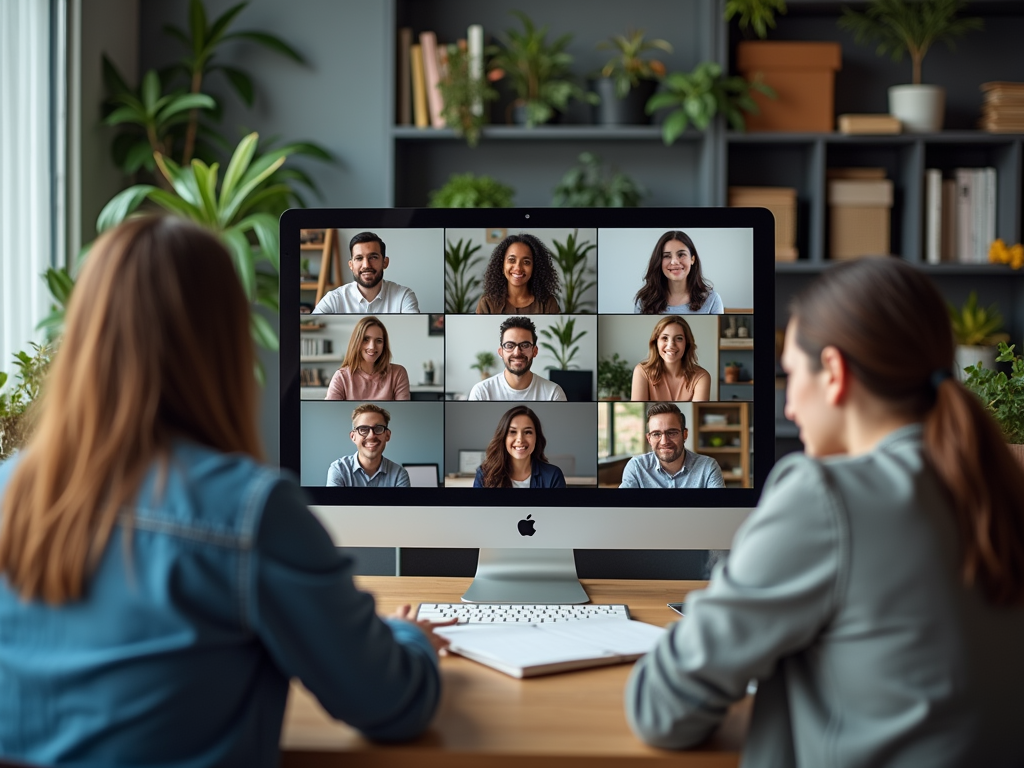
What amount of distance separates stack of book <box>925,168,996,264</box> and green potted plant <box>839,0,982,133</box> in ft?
0.64

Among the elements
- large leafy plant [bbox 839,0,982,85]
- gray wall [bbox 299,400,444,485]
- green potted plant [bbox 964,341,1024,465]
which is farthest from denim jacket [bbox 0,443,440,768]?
large leafy plant [bbox 839,0,982,85]

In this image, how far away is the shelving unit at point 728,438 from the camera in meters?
1.44

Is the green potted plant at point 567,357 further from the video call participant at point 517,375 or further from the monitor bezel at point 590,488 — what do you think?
the monitor bezel at point 590,488

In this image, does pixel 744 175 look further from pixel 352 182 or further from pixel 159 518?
pixel 159 518

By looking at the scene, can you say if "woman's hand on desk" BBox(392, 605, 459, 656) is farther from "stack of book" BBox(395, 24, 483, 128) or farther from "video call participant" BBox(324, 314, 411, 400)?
"stack of book" BBox(395, 24, 483, 128)

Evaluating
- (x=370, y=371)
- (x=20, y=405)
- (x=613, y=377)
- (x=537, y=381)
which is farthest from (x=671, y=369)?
(x=20, y=405)

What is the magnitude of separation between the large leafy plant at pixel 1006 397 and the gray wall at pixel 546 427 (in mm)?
647

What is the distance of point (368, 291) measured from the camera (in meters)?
1.45

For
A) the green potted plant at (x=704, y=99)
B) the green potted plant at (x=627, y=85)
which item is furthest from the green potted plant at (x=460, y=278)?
the green potted plant at (x=627, y=85)

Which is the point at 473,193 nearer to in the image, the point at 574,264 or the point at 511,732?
the point at 574,264

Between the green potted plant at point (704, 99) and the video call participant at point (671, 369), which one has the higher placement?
the green potted plant at point (704, 99)

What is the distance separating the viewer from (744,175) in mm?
3625

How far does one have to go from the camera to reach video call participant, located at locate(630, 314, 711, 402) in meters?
1.42

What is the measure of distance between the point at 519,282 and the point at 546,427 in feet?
0.71
